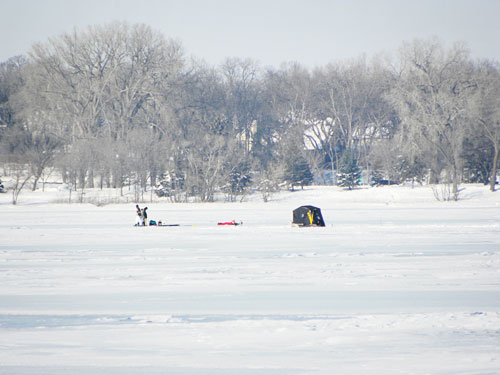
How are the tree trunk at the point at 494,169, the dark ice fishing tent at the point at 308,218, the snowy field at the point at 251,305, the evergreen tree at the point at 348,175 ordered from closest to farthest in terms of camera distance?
the snowy field at the point at 251,305 → the dark ice fishing tent at the point at 308,218 → the tree trunk at the point at 494,169 → the evergreen tree at the point at 348,175

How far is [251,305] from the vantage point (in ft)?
30.1

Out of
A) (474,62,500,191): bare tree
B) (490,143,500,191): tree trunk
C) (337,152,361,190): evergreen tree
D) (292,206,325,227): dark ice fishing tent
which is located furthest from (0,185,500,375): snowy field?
(337,152,361,190): evergreen tree

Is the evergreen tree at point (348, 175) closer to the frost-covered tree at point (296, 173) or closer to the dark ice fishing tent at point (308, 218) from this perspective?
the frost-covered tree at point (296, 173)

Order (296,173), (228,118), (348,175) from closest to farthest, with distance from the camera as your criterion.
A: (296,173), (348,175), (228,118)

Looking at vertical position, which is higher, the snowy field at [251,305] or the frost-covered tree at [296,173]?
the frost-covered tree at [296,173]

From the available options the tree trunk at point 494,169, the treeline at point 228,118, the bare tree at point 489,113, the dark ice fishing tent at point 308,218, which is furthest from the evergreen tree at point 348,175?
the dark ice fishing tent at point 308,218

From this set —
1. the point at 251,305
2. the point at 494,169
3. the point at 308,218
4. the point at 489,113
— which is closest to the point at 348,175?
the point at 494,169

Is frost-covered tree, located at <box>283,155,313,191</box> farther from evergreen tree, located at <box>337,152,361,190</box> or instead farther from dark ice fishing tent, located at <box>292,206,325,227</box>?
dark ice fishing tent, located at <box>292,206,325,227</box>

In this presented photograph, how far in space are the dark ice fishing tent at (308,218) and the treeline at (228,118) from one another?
65.7 ft

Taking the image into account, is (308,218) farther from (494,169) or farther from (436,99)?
(436,99)

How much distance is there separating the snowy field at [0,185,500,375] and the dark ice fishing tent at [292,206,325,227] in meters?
3.76

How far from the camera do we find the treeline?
152ft

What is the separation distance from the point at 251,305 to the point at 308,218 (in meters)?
14.1

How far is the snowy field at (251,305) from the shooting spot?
260 inches
